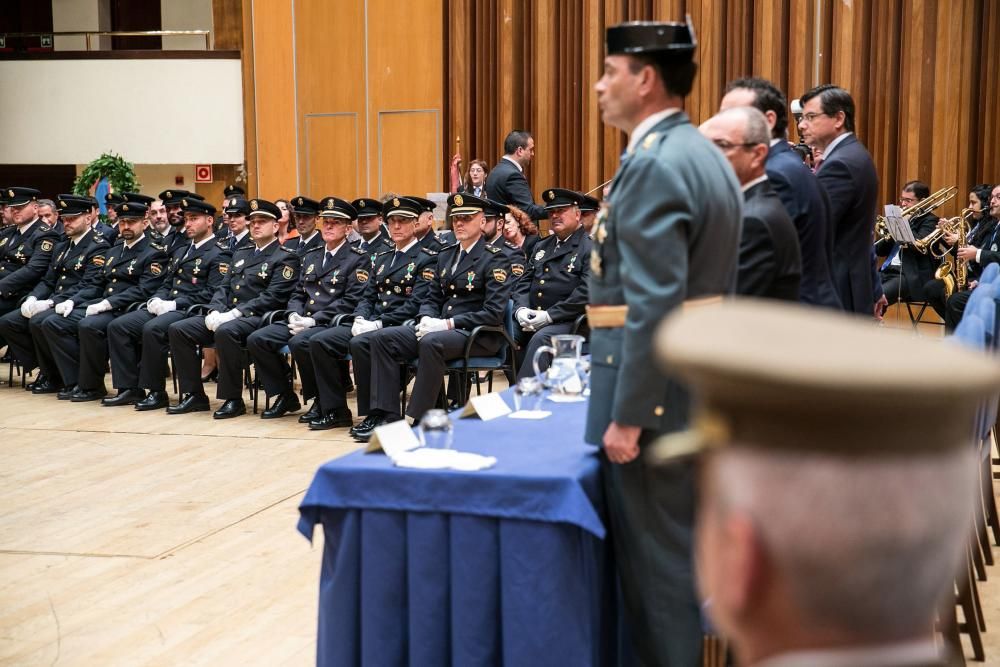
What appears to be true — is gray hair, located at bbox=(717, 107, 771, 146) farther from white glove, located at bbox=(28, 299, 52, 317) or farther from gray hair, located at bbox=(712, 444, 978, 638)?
white glove, located at bbox=(28, 299, 52, 317)

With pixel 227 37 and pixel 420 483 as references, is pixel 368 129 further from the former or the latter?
pixel 420 483

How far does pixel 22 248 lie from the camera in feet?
28.9

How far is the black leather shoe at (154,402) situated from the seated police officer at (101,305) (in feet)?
1.94

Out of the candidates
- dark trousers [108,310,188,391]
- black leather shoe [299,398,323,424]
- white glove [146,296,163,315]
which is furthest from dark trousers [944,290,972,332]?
white glove [146,296,163,315]

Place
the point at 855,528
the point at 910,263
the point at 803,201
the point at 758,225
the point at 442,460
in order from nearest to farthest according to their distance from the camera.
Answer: the point at 855,528, the point at 442,460, the point at 758,225, the point at 803,201, the point at 910,263

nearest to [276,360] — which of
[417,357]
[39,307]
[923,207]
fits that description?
[417,357]

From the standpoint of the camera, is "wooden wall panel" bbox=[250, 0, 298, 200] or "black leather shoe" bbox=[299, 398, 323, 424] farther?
"wooden wall panel" bbox=[250, 0, 298, 200]

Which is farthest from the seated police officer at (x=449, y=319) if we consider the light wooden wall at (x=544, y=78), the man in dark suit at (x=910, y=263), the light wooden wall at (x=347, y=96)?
the light wooden wall at (x=347, y=96)

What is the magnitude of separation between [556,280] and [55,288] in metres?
4.26

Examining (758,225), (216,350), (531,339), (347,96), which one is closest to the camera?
(758,225)

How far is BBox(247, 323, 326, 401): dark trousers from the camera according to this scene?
663cm

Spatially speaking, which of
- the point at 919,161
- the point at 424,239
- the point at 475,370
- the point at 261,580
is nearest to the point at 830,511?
the point at 261,580

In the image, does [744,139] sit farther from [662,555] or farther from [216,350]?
[216,350]

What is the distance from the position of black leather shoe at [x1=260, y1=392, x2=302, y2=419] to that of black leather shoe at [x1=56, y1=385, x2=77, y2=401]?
1.63m
